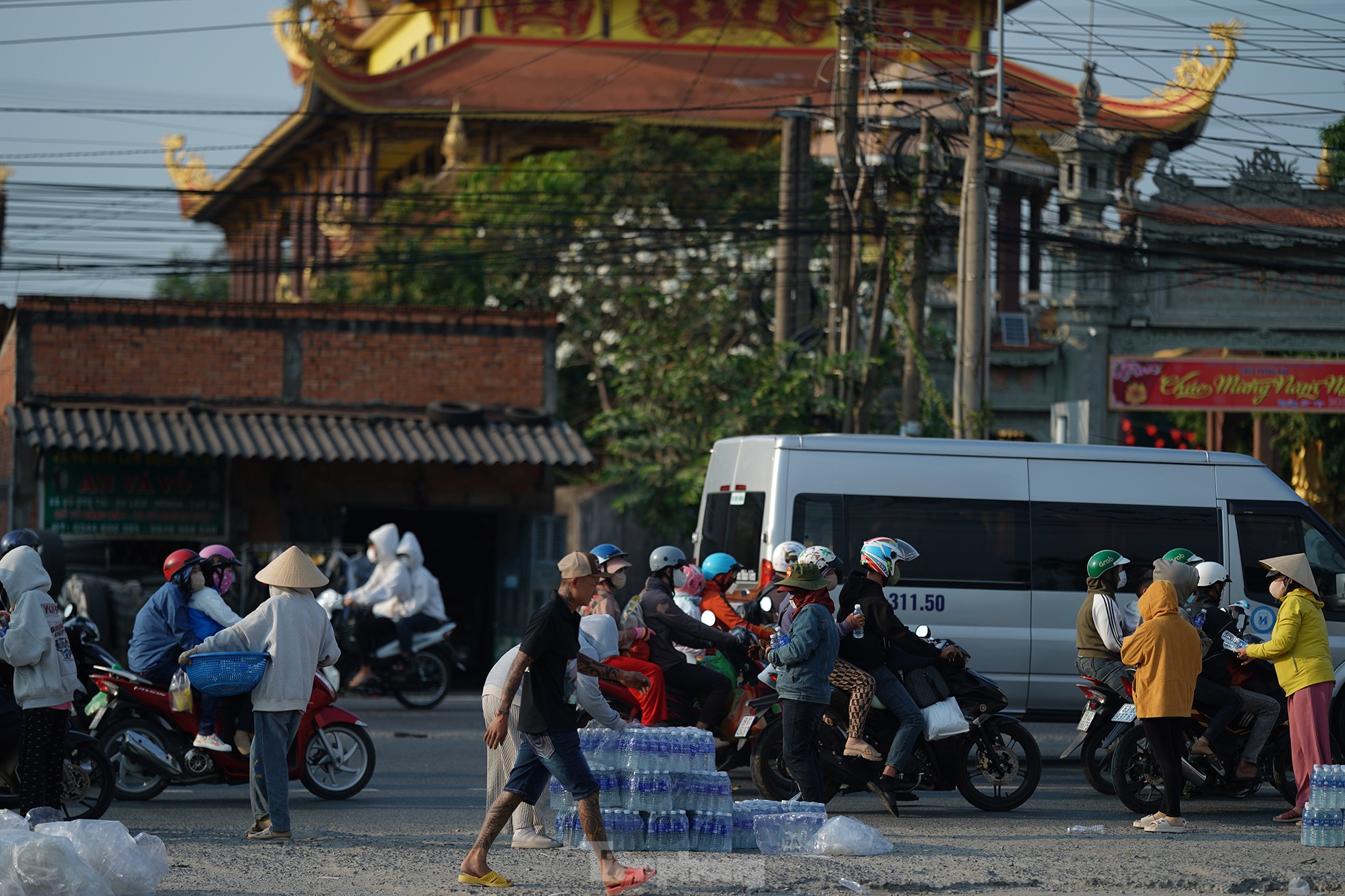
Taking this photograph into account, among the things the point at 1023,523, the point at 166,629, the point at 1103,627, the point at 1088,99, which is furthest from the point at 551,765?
the point at 1088,99

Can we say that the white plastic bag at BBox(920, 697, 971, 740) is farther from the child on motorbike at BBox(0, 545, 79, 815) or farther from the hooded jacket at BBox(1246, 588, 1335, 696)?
the child on motorbike at BBox(0, 545, 79, 815)

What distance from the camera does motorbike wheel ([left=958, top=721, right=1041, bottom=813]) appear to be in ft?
32.8

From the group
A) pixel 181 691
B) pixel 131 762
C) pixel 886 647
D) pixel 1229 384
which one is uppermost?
pixel 1229 384

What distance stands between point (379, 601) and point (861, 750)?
312 inches

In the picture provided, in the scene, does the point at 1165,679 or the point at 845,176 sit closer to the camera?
the point at 1165,679

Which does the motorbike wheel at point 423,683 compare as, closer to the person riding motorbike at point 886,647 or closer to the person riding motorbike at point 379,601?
the person riding motorbike at point 379,601

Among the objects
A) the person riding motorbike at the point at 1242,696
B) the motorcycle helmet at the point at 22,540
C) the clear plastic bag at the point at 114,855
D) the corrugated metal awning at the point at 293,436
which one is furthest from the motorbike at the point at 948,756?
the corrugated metal awning at the point at 293,436

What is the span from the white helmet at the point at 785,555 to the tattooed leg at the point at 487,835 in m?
4.42

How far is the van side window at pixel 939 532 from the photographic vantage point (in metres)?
12.3

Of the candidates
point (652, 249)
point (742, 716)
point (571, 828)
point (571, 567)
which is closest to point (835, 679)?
point (742, 716)

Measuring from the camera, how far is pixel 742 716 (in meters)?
10.3

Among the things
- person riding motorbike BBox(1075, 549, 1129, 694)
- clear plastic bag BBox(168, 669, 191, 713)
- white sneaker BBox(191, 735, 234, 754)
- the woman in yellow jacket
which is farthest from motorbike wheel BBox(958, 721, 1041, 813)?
clear plastic bag BBox(168, 669, 191, 713)

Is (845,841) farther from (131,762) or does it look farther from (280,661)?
(131,762)

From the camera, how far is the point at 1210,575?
10.9 metres
